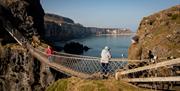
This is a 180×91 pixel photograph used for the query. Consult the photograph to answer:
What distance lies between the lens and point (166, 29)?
44625 mm

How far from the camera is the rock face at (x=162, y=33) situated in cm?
3972

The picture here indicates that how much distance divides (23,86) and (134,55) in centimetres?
3207

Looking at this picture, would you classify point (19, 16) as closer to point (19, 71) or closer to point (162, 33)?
point (19, 71)

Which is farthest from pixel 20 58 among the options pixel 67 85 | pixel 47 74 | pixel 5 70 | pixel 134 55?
pixel 67 85

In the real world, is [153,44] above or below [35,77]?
above

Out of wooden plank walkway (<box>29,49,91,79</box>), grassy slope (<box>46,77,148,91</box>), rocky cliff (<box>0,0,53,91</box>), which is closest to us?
grassy slope (<box>46,77,148,91</box>)

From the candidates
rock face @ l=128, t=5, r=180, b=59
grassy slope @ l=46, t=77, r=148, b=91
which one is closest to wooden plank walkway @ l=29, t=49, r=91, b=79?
rock face @ l=128, t=5, r=180, b=59

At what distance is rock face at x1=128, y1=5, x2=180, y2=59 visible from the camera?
39.7 metres

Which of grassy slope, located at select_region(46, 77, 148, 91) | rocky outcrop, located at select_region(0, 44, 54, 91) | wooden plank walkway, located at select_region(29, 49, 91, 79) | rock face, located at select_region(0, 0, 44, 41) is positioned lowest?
rocky outcrop, located at select_region(0, 44, 54, 91)

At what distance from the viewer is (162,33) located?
43125 mm

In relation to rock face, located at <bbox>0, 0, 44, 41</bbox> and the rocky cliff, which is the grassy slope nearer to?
the rocky cliff

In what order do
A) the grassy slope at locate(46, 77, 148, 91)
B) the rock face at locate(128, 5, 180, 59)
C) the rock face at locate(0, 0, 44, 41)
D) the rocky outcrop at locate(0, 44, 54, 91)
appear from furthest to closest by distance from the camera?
the rock face at locate(0, 0, 44, 41) < the rocky outcrop at locate(0, 44, 54, 91) < the rock face at locate(128, 5, 180, 59) < the grassy slope at locate(46, 77, 148, 91)

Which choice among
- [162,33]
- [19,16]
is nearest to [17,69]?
[19,16]

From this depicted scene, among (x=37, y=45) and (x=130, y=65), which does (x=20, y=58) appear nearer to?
(x=37, y=45)
